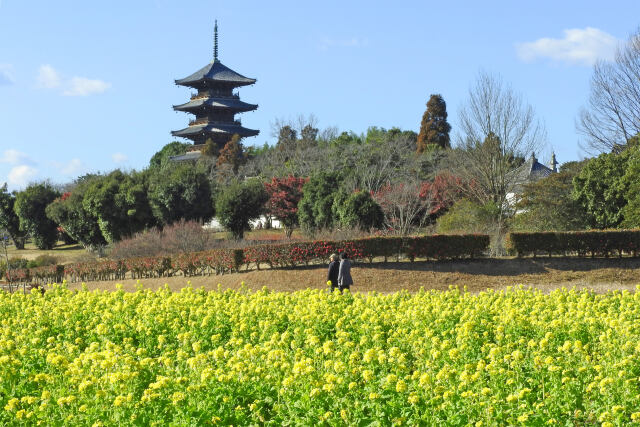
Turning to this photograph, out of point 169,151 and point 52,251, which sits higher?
point 169,151

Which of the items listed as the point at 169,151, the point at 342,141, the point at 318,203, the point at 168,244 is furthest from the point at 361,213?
the point at 169,151

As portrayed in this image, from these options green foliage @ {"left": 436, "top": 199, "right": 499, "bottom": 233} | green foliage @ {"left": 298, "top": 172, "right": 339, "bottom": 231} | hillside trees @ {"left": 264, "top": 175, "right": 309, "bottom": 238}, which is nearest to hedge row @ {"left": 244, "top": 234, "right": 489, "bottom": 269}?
A: green foliage @ {"left": 436, "top": 199, "right": 499, "bottom": 233}

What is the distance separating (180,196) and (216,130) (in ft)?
73.1

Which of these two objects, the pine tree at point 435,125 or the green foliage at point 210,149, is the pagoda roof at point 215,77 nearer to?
the green foliage at point 210,149

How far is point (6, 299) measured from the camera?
12742 millimetres

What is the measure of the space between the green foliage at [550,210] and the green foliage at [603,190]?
15.4 inches

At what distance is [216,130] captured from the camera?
57.9 metres

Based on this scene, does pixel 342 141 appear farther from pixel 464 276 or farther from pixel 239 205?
pixel 464 276

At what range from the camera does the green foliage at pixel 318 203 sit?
31.8 m

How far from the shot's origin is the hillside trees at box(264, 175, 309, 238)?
3684cm

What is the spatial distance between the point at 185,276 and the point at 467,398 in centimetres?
1958

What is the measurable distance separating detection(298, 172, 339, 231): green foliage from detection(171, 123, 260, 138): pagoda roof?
84.4 feet

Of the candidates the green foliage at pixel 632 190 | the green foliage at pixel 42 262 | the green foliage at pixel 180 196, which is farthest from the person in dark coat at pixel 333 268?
the green foliage at pixel 42 262

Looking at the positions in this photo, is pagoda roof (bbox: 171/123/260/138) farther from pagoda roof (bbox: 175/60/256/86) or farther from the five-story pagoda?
pagoda roof (bbox: 175/60/256/86)
